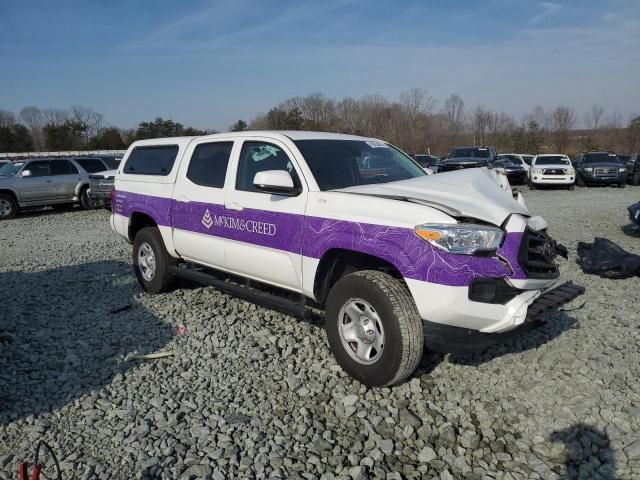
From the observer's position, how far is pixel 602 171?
20.7m

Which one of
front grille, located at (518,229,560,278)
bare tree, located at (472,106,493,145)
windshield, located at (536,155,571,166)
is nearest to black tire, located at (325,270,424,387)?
front grille, located at (518,229,560,278)

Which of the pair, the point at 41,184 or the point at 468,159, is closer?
the point at 41,184

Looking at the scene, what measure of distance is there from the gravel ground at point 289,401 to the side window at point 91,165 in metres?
11.5

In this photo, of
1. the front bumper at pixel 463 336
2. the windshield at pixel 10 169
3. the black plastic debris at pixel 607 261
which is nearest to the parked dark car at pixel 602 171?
the black plastic debris at pixel 607 261

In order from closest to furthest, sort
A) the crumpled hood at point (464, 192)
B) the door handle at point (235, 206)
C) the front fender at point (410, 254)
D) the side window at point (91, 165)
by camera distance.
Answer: the front fender at point (410, 254) < the crumpled hood at point (464, 192) < the door handle at point (235, 206) < the side window at point (91, 165)

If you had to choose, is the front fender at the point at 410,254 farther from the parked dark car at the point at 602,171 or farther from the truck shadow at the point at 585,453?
the parked dark car at the point at 602,171

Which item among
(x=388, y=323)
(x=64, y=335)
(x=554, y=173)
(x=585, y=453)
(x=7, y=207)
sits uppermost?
(x=388, y=323)

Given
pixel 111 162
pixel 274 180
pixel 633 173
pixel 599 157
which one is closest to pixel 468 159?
pixel 599 157

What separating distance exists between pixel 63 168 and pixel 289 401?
47.4ft

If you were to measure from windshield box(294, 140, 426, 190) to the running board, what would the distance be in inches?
40.4

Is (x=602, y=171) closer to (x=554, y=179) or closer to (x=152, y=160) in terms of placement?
(x=554, y=179)

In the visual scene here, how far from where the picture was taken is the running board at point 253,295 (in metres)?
4.09

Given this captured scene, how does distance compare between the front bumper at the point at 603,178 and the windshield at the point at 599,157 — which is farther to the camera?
the windshield at the point at 599,157

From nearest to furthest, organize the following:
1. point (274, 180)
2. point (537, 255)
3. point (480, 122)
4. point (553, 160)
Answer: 1. point (537, 255)
2. point (274, 180)
3. point (553, 160)
4. point (480, 122)
